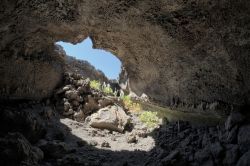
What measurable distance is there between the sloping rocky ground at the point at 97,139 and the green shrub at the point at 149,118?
0.20m

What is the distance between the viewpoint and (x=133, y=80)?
655 centimetres

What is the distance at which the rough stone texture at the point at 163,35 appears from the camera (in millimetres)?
Answer: 3742

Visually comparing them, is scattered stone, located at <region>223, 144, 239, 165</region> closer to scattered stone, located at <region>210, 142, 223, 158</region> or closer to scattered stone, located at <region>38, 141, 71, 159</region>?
scattered stone, located at <region>210, 142, 223, 158</region>

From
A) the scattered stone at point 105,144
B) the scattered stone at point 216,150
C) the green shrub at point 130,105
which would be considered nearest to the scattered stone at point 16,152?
the scattered stone at point 105,144

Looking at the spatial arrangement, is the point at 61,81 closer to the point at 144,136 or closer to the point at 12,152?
the point at 144,136

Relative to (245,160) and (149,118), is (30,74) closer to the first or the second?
(149,118)

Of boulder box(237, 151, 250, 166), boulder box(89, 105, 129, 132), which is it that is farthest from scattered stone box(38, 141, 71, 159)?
boulder box(237, 151, 250, 166)

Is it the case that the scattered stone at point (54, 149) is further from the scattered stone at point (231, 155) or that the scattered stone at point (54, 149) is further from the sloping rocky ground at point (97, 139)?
the scattered stone at point (231, 155)

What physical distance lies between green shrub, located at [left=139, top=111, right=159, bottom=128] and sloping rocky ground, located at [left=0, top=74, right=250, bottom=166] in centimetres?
20

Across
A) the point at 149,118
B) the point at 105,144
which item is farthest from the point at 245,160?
the point at 149,118

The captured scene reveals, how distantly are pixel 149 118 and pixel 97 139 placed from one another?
1.94 metres

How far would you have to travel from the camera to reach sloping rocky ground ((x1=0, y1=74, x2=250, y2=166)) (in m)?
4.40

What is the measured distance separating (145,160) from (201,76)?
1.85 meters

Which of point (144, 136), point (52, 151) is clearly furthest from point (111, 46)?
point (144, 136)
